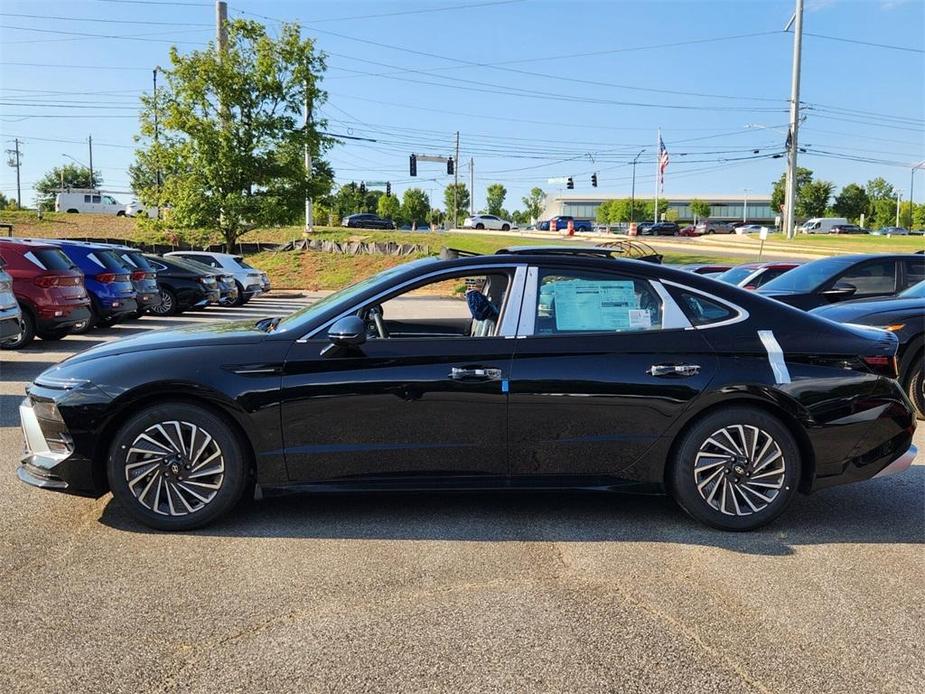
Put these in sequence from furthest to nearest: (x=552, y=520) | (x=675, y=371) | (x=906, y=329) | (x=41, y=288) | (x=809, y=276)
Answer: (x=41, y=288) → (x=809, y=276) → (x=906, y=329) → (x=552, y=520) → (x=675, y=371)

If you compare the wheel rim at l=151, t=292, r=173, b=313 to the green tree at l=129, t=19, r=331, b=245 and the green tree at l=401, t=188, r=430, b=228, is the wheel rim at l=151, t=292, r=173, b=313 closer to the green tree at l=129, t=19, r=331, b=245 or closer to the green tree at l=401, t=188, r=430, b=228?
the green tree at l=129, t=19, r=331, b=245

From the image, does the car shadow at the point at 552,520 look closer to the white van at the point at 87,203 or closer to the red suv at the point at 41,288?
the red suv at the point at 41,288

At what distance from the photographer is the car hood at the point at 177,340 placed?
Answer: 14.3ft

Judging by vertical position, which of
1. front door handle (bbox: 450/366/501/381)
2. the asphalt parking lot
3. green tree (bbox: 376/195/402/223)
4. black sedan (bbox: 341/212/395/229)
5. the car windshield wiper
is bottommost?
the asphalt parking lot

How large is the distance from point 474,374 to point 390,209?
334 ft

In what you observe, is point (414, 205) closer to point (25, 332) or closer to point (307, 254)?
point (307, 254)

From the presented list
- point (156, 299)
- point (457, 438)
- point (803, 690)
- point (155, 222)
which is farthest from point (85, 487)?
point (155, 222)

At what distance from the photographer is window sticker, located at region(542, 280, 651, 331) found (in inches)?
176

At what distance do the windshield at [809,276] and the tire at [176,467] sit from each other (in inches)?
316

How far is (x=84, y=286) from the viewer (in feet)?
41.0

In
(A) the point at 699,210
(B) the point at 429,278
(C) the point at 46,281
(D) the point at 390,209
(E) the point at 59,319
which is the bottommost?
(E) the point at 59,319

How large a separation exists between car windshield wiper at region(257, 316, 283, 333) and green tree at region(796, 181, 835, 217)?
113 metres

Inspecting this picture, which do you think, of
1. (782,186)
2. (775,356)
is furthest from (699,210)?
(775,356)

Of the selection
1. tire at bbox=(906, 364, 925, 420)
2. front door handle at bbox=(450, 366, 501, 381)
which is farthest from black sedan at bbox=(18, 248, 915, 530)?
tire at bbox=(906, 364, 925, 420)
